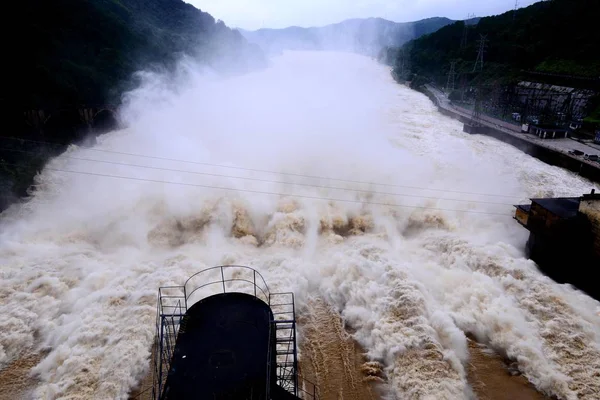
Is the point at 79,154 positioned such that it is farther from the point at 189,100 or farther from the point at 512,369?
the point at 512,369

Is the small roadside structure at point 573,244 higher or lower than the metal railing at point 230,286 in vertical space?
higher

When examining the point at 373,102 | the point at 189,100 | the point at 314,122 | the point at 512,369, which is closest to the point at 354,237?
the point at 512,369

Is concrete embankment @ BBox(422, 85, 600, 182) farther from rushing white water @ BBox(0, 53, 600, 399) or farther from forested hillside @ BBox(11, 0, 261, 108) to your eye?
forested hillside @ BBox(11, 0, 261, 108)

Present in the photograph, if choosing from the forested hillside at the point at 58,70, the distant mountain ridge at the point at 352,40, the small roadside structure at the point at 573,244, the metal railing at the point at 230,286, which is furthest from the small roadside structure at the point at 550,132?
the distant mountain ridge at the point at 352,40

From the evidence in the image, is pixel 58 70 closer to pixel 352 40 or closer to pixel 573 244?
pixel 573 244

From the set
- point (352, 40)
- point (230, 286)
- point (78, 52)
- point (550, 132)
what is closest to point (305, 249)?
point (230, 286)

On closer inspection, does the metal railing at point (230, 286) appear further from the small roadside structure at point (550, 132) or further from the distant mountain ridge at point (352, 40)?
the distant mountain ridge at point (352, 40)

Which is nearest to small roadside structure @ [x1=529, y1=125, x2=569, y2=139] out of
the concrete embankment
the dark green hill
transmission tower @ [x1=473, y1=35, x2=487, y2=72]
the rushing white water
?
the concrete embankment
